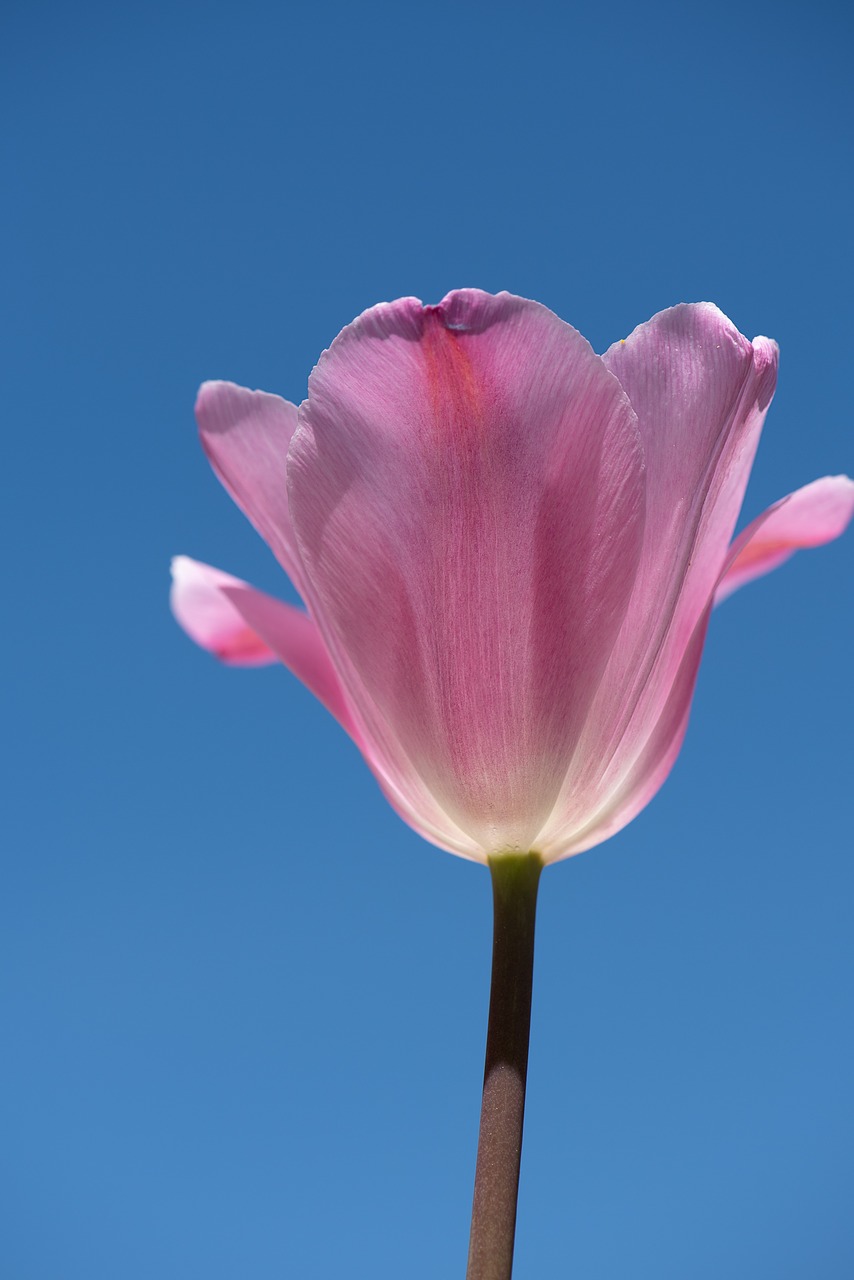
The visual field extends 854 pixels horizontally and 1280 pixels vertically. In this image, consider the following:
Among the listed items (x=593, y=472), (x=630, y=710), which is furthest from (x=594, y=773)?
(x=593, y=472)

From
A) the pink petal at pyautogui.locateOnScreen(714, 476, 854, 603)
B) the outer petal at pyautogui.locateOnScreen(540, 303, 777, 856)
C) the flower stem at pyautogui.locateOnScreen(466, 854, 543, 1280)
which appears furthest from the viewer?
the pink petal at pyautogui.locateOnScreen(714, 476, 854, 603)

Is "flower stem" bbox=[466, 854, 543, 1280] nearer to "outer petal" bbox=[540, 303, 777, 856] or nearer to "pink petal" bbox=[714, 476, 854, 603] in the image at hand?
"outer petal" bbox=[540, 303, 777, 856]

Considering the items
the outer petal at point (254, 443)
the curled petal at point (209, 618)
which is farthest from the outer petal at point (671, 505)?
the curled petal at point (209, 618)

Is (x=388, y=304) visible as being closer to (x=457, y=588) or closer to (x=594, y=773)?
(x=457, y=588)

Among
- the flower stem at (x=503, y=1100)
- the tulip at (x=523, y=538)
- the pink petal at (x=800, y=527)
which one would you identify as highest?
the pink petal at (x=800, y=527)

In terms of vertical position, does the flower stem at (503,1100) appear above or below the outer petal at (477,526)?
below

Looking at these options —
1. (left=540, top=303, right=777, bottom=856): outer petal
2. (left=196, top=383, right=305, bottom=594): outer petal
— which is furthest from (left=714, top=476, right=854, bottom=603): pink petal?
(left=196, top=383, right=305, bottom=594): outer petal

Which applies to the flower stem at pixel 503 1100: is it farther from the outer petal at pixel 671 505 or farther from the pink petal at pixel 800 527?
the pink petal at pixel 800 527

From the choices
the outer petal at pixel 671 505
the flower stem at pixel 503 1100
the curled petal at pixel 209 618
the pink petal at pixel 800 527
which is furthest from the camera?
the curled petal at pixel 209 618
